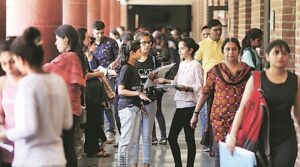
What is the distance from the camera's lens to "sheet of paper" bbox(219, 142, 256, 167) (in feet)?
21.0

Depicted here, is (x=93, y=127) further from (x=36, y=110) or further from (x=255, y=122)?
(x=36, y=110)

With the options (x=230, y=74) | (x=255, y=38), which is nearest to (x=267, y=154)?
(x=230, y=74)

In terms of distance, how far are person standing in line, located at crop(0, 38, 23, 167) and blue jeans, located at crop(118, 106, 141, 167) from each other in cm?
251

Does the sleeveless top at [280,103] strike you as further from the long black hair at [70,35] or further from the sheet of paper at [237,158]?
the long black hair at [70,35]

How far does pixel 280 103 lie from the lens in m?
6.53

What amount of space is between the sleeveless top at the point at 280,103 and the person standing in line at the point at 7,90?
196 centimetres

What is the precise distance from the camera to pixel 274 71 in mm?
6586

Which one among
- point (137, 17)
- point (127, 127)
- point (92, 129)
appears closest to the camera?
point (127, 127)

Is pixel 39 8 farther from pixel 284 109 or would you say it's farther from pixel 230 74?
pixel 284 109

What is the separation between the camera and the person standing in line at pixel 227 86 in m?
7.76

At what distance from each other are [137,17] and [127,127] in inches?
1564

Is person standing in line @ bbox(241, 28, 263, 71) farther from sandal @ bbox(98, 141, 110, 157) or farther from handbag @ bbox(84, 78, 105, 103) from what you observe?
sandal @ bbox(98, 141, 110, 157)

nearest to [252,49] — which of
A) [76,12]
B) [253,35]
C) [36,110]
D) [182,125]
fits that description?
[253,35]

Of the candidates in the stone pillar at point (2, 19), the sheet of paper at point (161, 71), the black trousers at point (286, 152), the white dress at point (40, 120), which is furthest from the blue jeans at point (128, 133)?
the white dress at point (40, 120)
